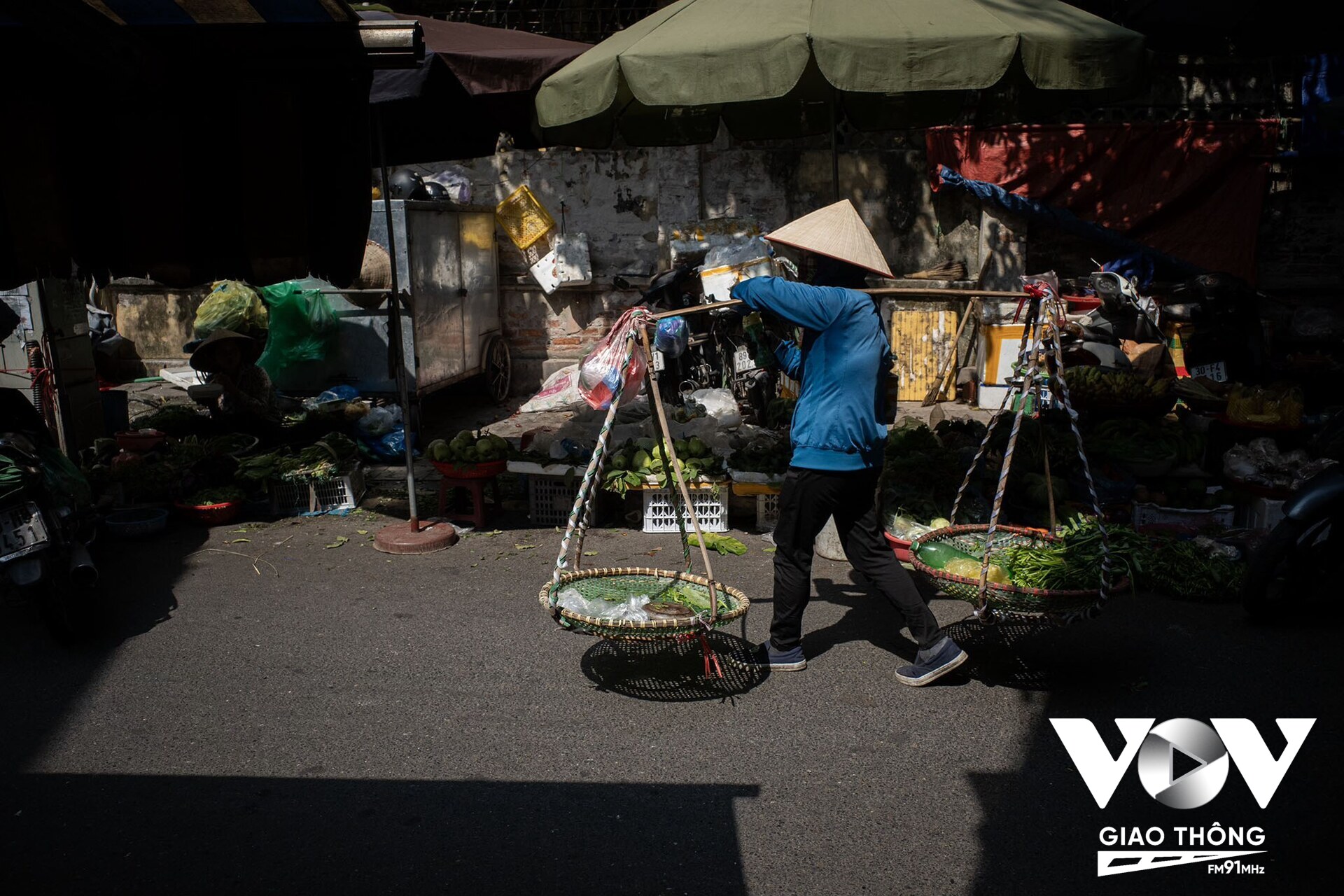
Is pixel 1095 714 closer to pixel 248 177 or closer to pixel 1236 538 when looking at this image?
pixel 1236 538

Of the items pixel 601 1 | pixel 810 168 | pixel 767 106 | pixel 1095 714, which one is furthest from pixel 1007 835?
pixel 601 1

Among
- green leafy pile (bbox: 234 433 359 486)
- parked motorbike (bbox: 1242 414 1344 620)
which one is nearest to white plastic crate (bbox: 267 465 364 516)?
green leafy pile (bbox: 234 433 359 486)

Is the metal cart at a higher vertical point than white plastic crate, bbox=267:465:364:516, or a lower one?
higher

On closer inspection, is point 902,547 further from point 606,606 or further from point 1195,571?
point 606,606

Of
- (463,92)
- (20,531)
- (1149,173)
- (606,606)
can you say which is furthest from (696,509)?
(1149,173)

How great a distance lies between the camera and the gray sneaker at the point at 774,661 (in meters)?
4.64

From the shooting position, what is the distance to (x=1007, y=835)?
340 centimetres

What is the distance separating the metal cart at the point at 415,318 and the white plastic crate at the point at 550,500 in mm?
2098

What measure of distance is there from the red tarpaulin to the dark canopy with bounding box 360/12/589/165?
5007mm

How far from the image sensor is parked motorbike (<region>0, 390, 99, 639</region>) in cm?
469

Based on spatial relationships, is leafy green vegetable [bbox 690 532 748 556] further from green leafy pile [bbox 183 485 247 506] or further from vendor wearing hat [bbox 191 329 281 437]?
vendor wearing hat [bbox 191 329 281 437]

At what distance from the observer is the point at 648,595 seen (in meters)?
4.68

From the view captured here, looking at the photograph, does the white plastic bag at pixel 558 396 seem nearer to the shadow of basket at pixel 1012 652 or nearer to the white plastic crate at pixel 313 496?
the white plastic crate at pixel 313 496

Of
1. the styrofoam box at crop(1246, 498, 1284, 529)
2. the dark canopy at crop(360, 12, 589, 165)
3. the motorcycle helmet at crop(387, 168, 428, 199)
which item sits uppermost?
the dark canopy at crop(360, 12, 589, 165)
